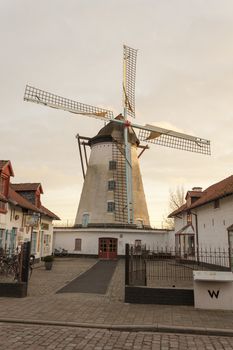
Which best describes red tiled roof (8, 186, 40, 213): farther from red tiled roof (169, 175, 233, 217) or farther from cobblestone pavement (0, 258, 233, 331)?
red tiled roof (169, 175, 233, 217)

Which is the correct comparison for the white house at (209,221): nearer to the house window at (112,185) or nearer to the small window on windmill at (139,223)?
the small window on windmill at (139,223)

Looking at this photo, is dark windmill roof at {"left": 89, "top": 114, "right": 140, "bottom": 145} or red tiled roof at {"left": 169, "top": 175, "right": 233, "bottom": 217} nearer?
red tiled roof at {"left": 169, "top": 175, "right": 233, "bottom": 217}

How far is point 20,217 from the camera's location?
21484 mm

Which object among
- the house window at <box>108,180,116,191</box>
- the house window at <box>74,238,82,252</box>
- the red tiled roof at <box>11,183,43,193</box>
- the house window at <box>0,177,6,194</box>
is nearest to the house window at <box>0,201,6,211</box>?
the house window at <box>0,177,6,194</box>

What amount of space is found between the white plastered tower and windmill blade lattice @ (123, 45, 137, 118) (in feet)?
8.10

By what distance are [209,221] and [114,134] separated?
18116 mm

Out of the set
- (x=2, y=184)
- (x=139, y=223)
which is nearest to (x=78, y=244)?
(x=139, y=223)

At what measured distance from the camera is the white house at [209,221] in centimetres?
1898

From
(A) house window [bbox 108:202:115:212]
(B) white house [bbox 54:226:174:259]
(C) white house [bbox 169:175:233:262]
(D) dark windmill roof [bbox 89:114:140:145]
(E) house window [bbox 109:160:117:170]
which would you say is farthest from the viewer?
(E) house window [bbox 109:160:117:170]

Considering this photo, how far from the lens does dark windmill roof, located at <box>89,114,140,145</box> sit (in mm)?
37375

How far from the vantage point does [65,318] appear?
27.9ft

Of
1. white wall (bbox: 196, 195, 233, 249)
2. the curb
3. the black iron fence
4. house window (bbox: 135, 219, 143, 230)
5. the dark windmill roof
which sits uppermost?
the dark windmill roof

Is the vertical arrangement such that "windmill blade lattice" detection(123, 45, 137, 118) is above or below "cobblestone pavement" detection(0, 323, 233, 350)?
above

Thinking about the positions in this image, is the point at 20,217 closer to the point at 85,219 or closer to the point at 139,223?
the point at 85,219
